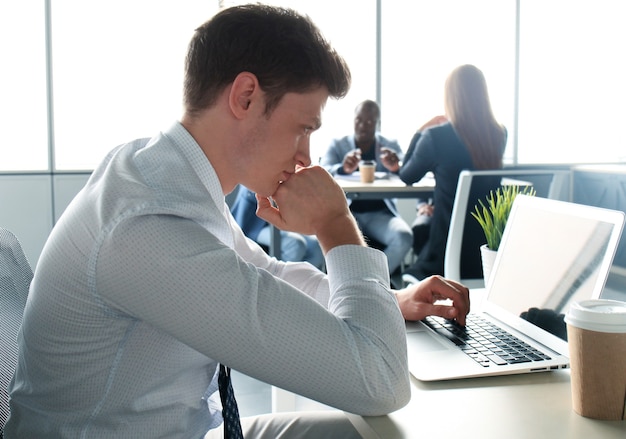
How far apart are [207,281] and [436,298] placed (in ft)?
1.84

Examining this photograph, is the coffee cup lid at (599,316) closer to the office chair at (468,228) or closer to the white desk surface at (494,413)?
the white desk surface at (494,413)

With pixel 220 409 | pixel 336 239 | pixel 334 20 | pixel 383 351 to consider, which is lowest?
pixel 220 409

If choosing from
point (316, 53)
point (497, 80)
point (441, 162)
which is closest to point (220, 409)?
point (316, 53)

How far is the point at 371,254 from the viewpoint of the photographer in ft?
3.25

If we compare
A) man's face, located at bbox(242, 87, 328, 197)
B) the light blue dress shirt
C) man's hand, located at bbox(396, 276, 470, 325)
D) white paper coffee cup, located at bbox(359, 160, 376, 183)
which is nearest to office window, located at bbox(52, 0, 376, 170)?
white paper coffee cup, located at bbox(359, 160, 376, 183)

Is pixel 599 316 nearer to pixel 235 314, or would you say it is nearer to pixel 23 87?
pixel 235 314

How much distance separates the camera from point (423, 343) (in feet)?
3.69

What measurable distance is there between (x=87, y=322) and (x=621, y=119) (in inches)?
248

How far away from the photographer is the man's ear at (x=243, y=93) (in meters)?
→ 0.97

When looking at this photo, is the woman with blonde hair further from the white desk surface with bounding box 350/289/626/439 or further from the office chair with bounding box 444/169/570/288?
the white desk surface with bounding box 350/289/626/439

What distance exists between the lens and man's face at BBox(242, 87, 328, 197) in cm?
102

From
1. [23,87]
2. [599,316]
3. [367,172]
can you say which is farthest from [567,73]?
[599,316]

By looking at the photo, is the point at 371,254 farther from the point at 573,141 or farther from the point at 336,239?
the point at 573,141

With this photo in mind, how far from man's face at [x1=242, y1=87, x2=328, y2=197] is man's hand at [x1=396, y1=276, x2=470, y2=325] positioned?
34 cm
